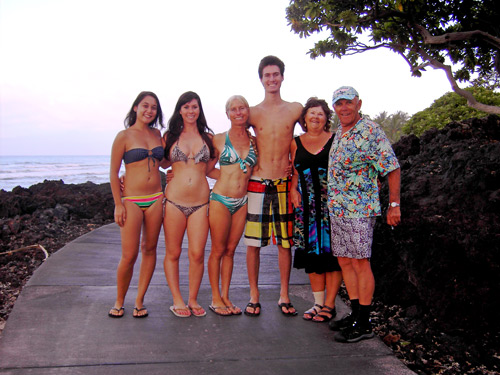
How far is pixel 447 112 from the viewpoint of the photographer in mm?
10664

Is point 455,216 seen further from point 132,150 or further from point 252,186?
point 132,150

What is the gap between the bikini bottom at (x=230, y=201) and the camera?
4.02m

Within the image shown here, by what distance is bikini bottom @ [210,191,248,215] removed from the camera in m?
4.02

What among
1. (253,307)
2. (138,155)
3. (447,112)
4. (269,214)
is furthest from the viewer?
(447,112)

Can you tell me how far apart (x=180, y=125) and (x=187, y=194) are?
644 millimetres

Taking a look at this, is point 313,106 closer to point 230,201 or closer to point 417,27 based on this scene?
point 230,201

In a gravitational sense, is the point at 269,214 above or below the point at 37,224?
above

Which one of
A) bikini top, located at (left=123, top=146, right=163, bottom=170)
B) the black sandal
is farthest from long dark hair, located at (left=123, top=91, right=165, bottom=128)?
the black sandal

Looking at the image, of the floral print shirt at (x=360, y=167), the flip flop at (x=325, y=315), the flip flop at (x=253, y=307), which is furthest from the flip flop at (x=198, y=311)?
the floral print shirt at (x=360, y=167)

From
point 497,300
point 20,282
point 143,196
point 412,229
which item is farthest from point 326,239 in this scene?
point 20,282

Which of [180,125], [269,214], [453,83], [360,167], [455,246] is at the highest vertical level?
[453,83]

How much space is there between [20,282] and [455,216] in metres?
4.76

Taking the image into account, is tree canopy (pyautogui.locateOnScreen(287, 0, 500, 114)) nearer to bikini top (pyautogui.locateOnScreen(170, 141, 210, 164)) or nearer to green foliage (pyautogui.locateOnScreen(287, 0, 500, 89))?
green foliage (pyautogui.locateOnScreen(287, 0, 500, 89))

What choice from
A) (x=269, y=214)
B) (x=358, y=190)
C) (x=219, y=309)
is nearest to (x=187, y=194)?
(x=269, y=214)
